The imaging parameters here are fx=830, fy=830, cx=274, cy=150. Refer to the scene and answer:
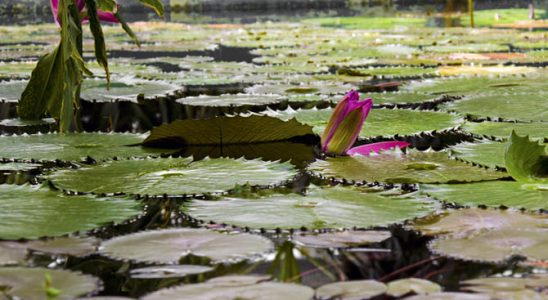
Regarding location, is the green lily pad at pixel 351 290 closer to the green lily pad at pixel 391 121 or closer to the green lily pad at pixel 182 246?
the green lily pad at pixel 182 246

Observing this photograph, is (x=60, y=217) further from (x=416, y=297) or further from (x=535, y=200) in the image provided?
(x=535, y=200)

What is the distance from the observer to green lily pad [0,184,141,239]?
0.81 metres

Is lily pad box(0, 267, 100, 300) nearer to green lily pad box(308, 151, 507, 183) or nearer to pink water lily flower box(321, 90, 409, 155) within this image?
green lily pad box(308, 151, 507, 183)

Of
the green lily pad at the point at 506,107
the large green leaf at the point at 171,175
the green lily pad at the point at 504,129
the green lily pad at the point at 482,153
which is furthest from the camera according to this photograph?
the green lily pad at the point at 506,107

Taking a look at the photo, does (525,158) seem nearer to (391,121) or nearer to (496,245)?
(496,245)

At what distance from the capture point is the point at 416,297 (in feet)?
2.00

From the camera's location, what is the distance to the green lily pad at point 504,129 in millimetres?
1342

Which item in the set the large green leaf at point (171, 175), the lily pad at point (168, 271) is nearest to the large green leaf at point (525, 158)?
the large green leaf at point (171, 175)

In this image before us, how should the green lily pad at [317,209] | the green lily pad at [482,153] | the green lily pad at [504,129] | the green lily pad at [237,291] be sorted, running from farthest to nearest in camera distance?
the green lily pad at [504,129] → the green lily pad at [482,153] → the green lily pad at [317,209] → the green lily pad at [237,291]

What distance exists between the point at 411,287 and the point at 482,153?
0.59m

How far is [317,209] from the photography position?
0.88 m

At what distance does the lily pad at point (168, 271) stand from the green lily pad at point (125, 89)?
128 cm

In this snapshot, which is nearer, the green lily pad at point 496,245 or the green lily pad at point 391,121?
the green lily pad at point 496,245

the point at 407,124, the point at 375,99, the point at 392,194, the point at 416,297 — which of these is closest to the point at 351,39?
the point at 375,99
